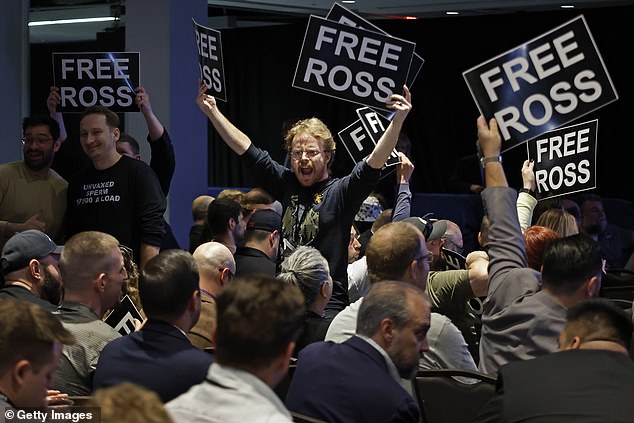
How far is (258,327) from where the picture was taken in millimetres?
2422

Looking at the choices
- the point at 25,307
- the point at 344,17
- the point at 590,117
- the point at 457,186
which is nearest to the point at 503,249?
the point at 25,307

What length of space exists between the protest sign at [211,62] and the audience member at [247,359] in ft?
14.1

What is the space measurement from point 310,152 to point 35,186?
193cm

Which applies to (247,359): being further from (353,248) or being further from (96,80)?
(96,80)

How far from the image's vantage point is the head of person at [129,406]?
1.82 meters

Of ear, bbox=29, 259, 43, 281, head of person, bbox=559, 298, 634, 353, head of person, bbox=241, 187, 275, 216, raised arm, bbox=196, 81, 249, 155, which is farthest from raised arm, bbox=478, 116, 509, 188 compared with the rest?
head of person, bbox=241, 187, 275, 216

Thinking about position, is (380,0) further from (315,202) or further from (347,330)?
(347,330)

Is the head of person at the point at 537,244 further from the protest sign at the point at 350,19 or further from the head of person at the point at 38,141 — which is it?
the head of person at the point at 38,141

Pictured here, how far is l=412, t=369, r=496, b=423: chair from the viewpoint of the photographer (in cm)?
362

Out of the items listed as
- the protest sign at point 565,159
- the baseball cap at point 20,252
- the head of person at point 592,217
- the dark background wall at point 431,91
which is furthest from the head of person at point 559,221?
the dark background wall at point 431,91

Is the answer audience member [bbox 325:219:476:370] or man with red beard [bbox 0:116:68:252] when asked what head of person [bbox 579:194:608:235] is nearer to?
man with red beard [bbox 0:116:68:252]

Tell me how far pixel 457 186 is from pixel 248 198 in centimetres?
479

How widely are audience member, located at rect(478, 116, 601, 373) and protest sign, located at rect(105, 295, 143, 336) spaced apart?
1422 mm

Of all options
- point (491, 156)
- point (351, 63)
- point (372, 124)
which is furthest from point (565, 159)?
point (491, 156)
